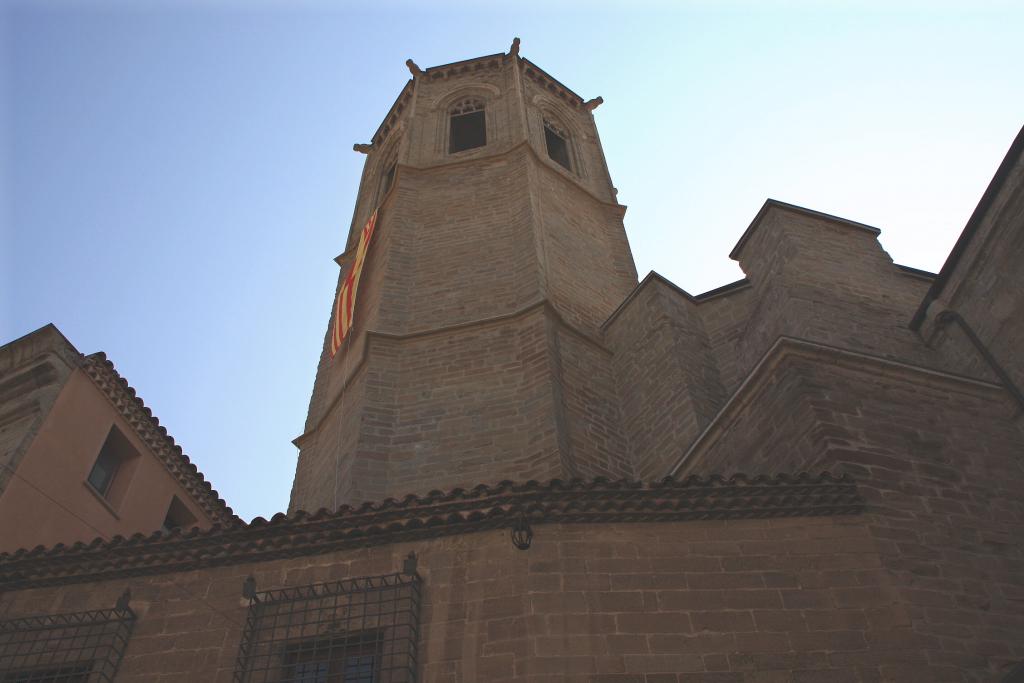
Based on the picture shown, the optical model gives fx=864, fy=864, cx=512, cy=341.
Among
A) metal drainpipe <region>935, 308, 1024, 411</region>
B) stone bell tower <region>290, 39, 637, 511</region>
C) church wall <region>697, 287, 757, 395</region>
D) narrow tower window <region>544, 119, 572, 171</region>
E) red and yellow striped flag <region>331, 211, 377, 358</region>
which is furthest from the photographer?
narrow tower window <region>544, 119, 572, 171</region>

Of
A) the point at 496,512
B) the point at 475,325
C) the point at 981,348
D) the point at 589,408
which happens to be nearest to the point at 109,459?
the point at 475,325

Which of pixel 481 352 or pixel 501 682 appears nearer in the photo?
pixel 501 682

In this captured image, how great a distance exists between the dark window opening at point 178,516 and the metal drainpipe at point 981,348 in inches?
416

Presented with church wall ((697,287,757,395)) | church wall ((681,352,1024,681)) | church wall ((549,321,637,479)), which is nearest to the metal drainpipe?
church wall ((681,352,1024,681))

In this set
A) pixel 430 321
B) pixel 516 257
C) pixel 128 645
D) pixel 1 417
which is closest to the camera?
pixel 128 645

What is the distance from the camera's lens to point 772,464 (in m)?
7.87

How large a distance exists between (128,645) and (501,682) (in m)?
3.15

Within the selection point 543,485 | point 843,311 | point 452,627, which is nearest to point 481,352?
point 843,311

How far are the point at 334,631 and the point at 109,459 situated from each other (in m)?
6.33

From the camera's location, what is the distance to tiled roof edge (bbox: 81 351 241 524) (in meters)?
11.0

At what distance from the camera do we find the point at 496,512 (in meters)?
6.82

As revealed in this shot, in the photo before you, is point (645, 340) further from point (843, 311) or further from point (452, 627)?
point (452, 627)

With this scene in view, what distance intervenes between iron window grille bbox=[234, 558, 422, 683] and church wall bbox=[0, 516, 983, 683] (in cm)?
12

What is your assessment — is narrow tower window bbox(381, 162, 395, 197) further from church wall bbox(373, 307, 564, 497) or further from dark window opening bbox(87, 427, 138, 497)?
dark window opening bbox(87, 427, 138, 497)
